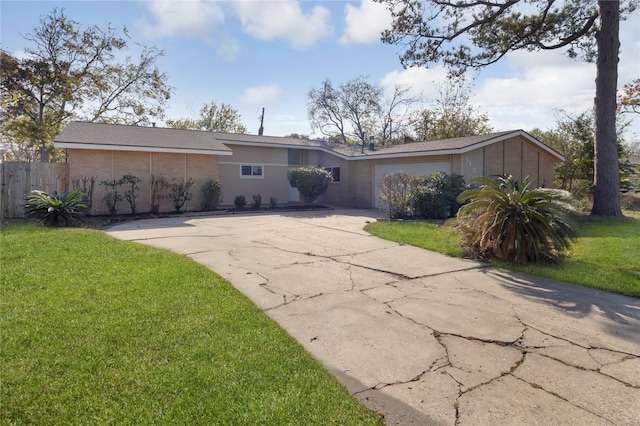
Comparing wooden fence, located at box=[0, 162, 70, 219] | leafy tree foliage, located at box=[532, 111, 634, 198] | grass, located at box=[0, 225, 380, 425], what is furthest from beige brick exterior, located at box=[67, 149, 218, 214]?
leafy tree foliage, located at box=[532, 111, 634, 198]

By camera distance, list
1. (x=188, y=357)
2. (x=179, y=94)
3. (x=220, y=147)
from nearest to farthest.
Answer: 1. (x=188, y=357)
2. (x=220, y=147)
3. (x=179, y=94)

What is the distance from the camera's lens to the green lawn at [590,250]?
20.1ft

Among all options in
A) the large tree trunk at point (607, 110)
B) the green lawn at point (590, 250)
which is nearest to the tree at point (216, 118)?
the green lawn at point (590, 250)

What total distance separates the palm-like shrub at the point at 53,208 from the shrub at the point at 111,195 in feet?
9.40

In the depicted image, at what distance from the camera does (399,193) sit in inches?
526

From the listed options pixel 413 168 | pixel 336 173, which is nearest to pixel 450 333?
pixel 413 168

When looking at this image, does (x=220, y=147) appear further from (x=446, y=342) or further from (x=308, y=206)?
(x=446, y=342)

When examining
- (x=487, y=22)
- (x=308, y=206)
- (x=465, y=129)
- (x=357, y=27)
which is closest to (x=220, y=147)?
(x=308, y=206)

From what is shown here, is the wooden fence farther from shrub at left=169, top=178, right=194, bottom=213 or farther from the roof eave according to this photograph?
shrub at left=169, top=178, right=194, bottom=213

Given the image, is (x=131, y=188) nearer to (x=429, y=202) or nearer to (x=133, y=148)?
(x=133, y=148)

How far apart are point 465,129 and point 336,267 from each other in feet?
88.4

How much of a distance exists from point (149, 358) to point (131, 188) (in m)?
13.1

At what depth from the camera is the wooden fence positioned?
11727mm

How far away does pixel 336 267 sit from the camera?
666 centimetres
